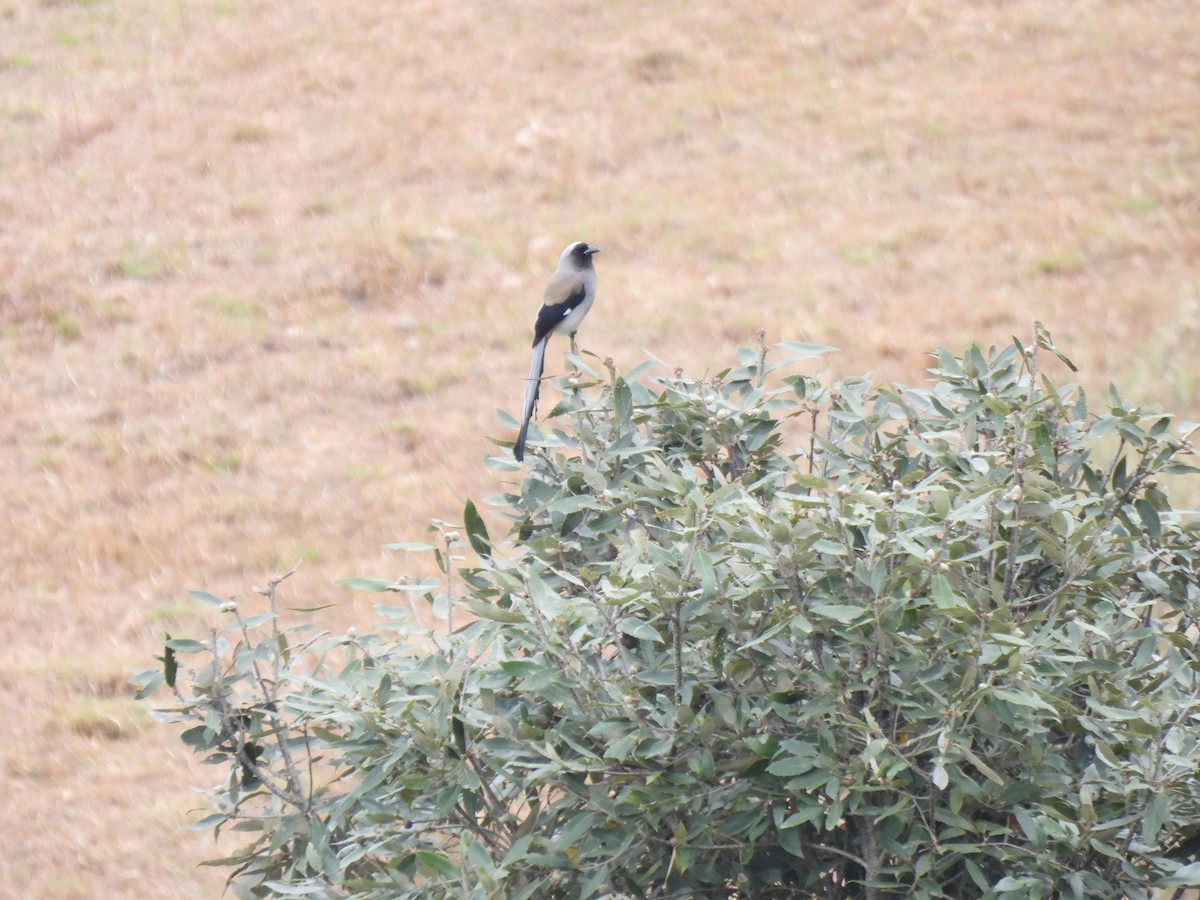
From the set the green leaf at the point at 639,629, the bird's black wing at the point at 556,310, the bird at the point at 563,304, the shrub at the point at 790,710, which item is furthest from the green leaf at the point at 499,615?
the bird's black wing at the point at 556,310

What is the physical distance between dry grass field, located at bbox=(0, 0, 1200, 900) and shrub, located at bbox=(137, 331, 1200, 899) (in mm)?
2633

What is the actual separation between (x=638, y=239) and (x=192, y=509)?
393cm

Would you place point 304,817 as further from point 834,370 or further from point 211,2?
point 211,2

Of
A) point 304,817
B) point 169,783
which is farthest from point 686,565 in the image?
point 169,783

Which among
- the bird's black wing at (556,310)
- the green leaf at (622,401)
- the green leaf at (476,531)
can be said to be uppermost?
Result: the green leaf at (622,401)

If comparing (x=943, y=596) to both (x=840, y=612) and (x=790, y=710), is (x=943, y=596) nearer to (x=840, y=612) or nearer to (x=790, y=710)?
(x=840, y=612)

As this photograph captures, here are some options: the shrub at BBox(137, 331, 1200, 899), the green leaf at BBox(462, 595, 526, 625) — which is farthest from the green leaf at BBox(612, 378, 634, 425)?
the green leaf at BBox(462, 595, 526, 625)

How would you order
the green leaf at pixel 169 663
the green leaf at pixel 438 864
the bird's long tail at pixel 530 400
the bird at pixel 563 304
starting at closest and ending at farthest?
the green leaf at pixel 438 864, the green leaf at pixel 169 663, the bird's long tail at pixel 530 400, the bird at pixel 563 304

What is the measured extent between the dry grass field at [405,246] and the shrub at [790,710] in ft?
8.64

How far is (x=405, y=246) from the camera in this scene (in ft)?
33.0

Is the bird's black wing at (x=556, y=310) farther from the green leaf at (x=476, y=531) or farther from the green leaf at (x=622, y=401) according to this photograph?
the green leaf at (x=476, y=531)

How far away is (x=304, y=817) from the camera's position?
273cm

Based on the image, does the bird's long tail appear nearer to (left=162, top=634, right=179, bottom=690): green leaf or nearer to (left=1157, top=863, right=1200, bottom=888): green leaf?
(left=162, top=634, right=179, bottom=690): green leaf

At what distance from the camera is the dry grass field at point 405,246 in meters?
6.94
